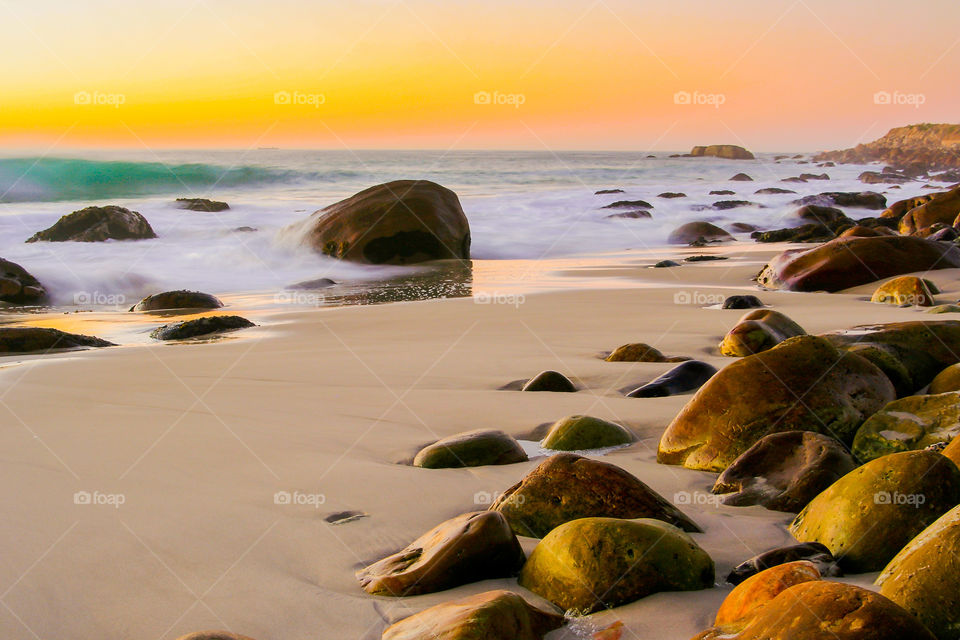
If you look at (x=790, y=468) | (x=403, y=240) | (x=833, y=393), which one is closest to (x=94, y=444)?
(x=790, y=468)

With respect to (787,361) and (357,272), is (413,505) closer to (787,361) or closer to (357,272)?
(787,361)

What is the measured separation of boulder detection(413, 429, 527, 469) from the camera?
3.22 m

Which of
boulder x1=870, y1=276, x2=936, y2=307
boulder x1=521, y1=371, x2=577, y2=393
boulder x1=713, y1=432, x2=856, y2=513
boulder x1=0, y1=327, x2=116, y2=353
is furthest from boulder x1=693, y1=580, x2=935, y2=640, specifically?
boulder x1=870, y1=276, x2=936, y2=307

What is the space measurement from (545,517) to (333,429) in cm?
152

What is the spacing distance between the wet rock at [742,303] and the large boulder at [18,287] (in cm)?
837

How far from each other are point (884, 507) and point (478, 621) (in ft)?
3.98

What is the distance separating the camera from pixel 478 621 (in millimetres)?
1719

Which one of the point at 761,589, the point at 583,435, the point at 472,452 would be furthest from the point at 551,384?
the point at 761,589

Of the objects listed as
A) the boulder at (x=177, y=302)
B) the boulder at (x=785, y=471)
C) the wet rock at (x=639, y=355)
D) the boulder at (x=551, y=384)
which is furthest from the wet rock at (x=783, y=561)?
the boulder at (x=177, y=302)

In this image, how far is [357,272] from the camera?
41.4 feet

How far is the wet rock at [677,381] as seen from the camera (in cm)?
426

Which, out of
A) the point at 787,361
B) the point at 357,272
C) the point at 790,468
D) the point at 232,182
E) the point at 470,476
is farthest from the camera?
the point at 232,182

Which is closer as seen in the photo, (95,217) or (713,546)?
Answer: (713,546)

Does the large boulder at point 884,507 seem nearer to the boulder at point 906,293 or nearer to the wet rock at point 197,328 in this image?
the boulder at point 906,293
